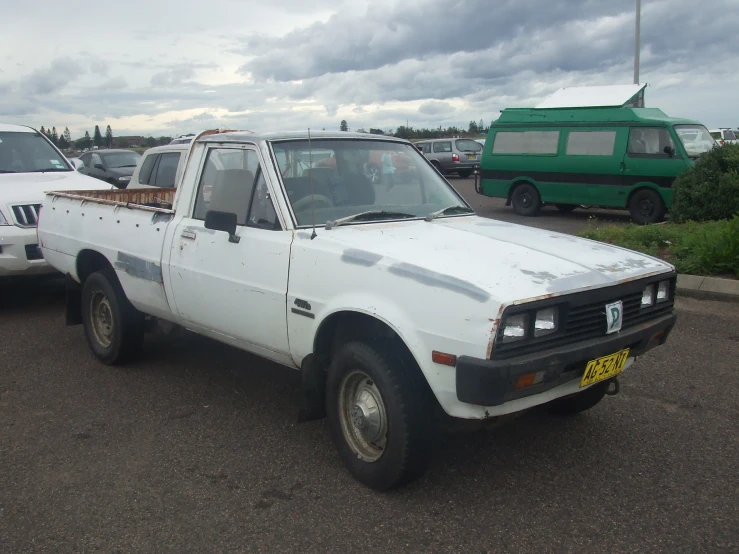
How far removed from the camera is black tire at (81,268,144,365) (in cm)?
543

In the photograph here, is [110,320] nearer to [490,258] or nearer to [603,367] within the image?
[490,258]

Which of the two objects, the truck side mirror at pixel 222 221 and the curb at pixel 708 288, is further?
the curb at pixel 708 288

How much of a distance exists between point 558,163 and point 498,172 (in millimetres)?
1651

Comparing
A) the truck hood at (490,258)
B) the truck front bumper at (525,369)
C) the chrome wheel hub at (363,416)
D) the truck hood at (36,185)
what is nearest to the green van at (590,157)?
the truck hood at (36,185)

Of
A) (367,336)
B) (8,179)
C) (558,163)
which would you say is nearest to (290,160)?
(367,336)

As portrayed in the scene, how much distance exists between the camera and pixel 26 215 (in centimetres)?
733

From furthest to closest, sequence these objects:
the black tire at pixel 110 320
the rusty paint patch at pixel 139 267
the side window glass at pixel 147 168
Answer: the side window glass at pixel 147 168 < the black tire at pixel 110 320 < the rusty paint patch at pixel 139 267

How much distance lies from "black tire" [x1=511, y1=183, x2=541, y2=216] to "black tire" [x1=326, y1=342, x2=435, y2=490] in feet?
41.1

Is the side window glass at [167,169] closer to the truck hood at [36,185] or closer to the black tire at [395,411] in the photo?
the truck hood at [36,185]

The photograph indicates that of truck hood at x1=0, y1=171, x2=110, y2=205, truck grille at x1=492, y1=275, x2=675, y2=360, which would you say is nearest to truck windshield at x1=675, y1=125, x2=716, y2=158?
truck hood at x1=0, y1=171, x2=110, y2=205

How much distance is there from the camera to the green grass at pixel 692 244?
7.62 metres

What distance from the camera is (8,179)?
8109 mm

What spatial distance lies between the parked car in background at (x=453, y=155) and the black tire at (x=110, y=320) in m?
21.4

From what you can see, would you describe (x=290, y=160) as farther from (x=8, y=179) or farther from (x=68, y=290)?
(x=8, y=179)
